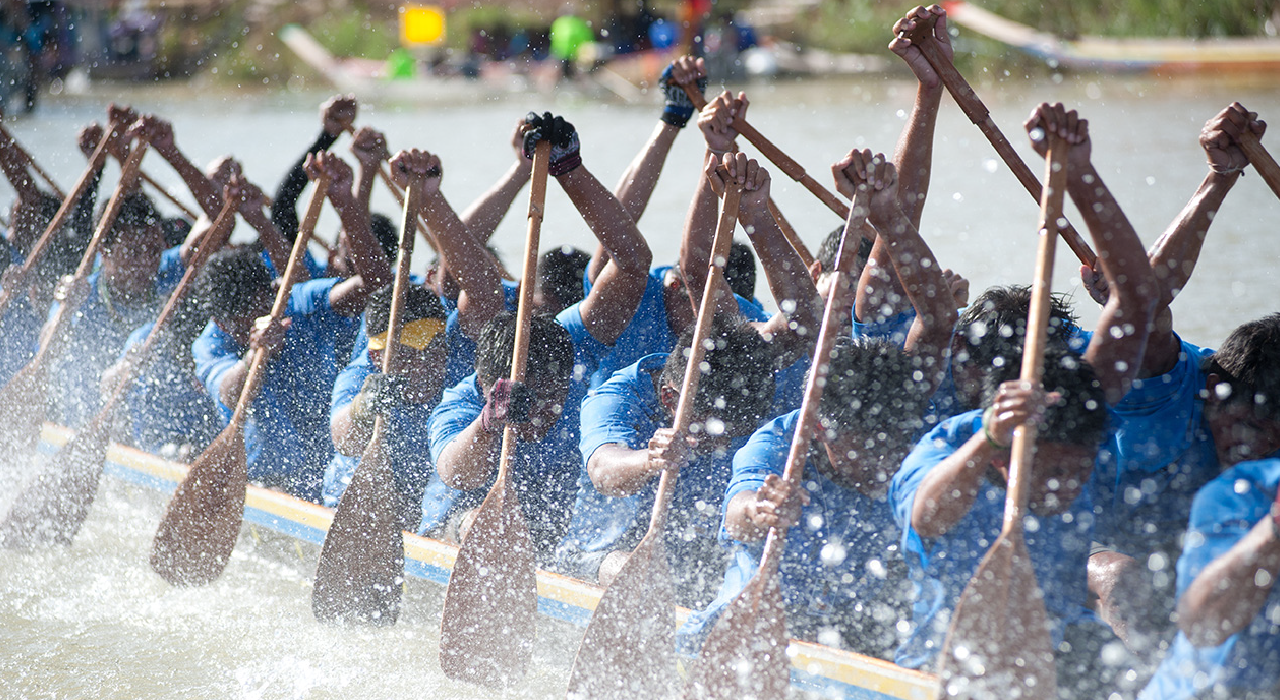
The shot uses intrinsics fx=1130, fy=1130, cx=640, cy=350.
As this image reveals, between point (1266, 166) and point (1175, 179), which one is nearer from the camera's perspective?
point (1266, 166)

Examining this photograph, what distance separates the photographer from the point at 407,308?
135 inches

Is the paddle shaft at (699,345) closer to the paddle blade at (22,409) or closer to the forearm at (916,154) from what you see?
the forearm at (916,154)

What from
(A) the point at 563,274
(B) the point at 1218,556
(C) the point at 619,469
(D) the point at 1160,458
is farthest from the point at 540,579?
(B) the point at 1218,556

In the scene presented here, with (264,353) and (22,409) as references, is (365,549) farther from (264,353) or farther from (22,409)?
(22,409)

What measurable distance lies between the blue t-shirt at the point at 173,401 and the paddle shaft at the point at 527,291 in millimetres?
1626

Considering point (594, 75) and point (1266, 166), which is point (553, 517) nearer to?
point (1266, 166)

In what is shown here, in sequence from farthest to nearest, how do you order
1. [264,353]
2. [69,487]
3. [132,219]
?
1. [132,219]
2. [69,487]
3. [264,353]

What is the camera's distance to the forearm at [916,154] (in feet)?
9.62

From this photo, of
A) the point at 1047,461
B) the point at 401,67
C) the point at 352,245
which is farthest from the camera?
the point at 401,67

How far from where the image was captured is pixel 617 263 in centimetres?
327

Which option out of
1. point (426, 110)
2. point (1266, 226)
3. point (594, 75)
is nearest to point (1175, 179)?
point (1266, 226)

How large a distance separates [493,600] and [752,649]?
81cm

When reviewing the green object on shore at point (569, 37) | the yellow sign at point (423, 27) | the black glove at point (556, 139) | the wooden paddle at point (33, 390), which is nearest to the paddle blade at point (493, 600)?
the black glove at point (556, 139)

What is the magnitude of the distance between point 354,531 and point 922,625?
167 centimetres
